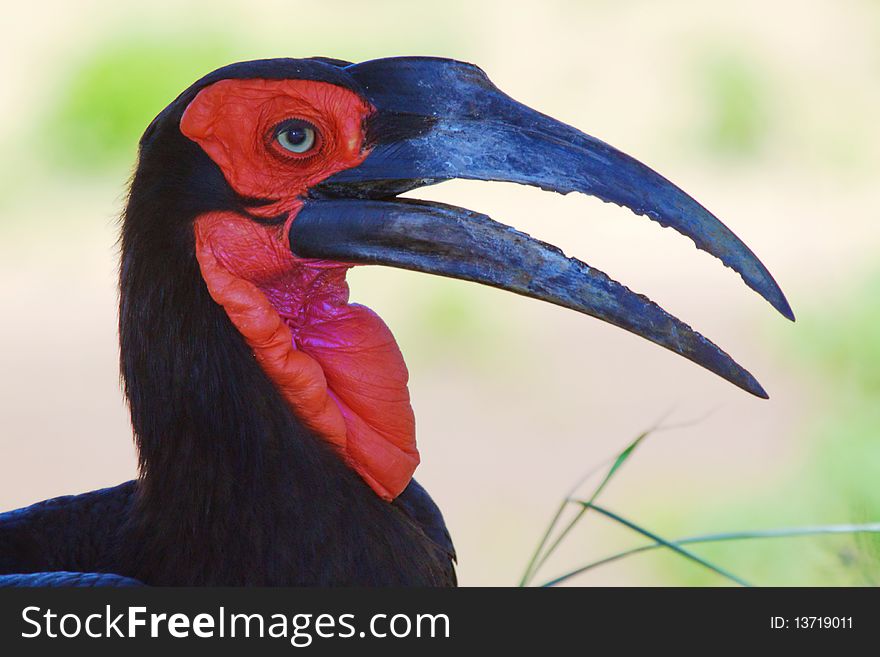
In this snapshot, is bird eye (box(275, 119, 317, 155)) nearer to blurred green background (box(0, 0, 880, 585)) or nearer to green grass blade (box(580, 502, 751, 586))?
green grass blade (box(580, 502, 751, 586))

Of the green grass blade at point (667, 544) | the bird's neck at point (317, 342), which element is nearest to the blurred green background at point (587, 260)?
the green grass blade at point (667, 544)

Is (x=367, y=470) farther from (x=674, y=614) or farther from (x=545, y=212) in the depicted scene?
(x=545, y=212)

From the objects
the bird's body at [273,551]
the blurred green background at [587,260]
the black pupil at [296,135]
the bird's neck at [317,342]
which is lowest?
the bird's body at [273,551]

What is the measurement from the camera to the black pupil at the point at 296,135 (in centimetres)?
219

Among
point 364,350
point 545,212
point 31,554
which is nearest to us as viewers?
point 364,350

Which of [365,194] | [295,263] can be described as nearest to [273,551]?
[295,263]

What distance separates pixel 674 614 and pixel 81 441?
2537mm

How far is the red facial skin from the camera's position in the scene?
2160 mm

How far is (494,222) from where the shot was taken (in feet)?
7.06

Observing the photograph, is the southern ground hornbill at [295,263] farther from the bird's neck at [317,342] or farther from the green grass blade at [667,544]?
the green grass blade at [667,544]

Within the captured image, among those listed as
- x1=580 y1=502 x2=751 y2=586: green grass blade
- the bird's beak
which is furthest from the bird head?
x1=580 y1=502 x2=751 y2=586: green grass blade

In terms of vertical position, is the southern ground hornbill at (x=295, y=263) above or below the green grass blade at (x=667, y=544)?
above

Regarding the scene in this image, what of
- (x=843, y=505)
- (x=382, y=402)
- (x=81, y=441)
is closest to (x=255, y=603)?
(x=382, y=402)

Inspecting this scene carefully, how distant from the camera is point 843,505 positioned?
12.0 ft
